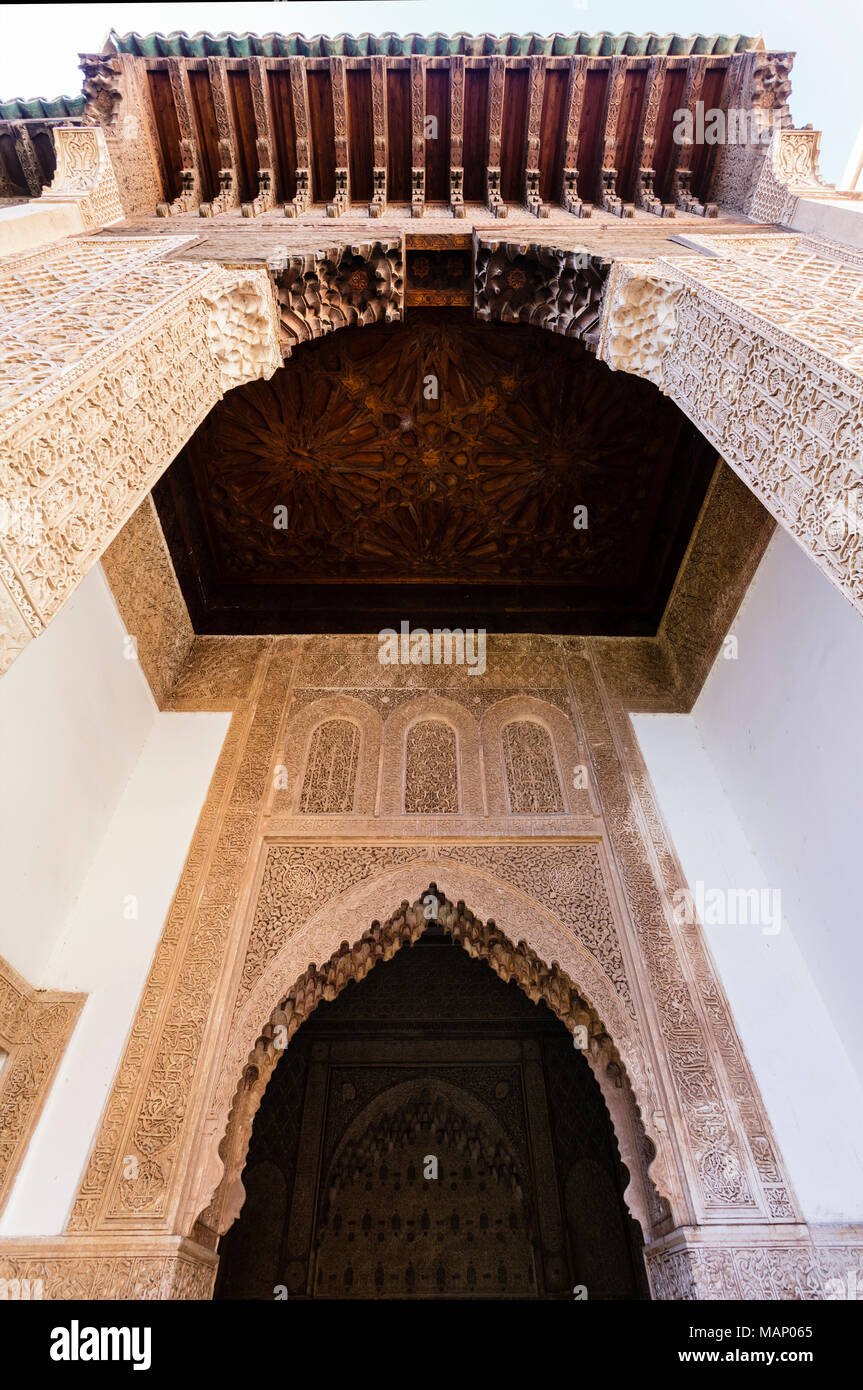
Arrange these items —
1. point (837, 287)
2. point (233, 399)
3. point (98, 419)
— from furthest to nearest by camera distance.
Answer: point (233, 399) < point (837, 287) < point (98, 419)

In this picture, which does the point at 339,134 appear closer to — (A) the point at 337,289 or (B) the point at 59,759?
(A) the point at 337,289

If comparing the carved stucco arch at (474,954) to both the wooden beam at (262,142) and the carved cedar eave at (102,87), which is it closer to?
the wooden beam at (262,142)

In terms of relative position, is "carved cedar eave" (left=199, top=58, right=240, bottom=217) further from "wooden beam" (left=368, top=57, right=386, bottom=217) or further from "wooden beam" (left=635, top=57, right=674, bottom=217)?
"wooden beam" (left=635, top=57, right=674, bottom=217)

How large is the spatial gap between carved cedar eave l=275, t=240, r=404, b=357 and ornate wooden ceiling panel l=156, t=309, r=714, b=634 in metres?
0.44

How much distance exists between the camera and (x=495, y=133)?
3.26 meters

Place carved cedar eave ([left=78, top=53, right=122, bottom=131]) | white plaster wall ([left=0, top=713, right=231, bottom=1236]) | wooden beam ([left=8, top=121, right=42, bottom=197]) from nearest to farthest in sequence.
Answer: white plaster wall ([left=0, top=713, right=231, bottom=1236]), carved cedar eave ([left=78, top=53, right=122, bottom=131]), wooden beam ([left=8, top=121, right=42, bottom=197])

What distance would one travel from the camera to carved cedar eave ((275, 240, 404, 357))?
2.68 metres

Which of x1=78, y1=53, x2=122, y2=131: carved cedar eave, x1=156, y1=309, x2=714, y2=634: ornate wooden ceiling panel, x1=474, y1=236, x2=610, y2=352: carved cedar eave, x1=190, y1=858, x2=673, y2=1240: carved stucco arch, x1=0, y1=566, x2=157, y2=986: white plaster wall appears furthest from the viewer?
x1=156, y1=309, x2=714, y2=634: ornate wooden ceiling panel

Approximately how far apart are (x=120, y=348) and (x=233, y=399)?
1.86 m

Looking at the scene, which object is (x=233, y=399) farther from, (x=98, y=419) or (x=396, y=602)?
(x=98, y=419)

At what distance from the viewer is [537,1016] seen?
4508 millimetres

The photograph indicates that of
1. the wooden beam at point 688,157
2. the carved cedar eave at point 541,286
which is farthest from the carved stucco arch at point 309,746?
the wooden beam at point 688,157

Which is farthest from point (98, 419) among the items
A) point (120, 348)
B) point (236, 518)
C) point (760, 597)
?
point (760, 597)

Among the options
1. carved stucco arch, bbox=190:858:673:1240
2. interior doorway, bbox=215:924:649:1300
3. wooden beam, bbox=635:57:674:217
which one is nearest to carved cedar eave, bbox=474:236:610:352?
wooden beam, bbox=635:57:674:217
